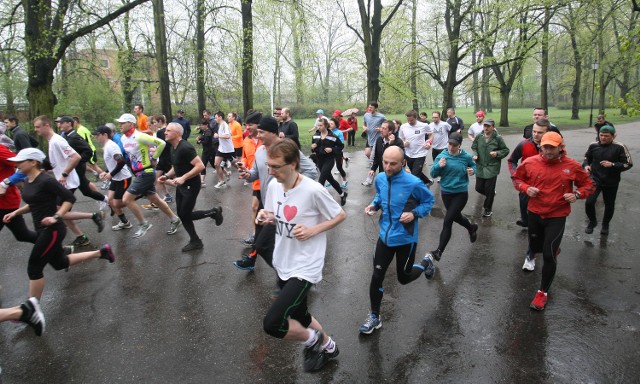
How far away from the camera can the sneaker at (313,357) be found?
3290 mm

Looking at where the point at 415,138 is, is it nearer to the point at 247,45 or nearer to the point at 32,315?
the point at 32,315

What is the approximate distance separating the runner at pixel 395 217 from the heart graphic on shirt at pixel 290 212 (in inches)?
41.4

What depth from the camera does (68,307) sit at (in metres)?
4.45

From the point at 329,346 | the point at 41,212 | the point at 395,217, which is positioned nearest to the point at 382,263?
the point at 395,217

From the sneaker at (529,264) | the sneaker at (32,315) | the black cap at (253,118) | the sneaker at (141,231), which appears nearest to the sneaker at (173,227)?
the sneaker at (141,231)

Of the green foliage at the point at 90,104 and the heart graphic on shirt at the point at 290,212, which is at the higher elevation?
the green foliage at the point at 90,104

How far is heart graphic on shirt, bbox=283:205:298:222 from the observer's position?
3061 mm

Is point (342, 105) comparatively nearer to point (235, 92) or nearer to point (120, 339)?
point (235, 92)

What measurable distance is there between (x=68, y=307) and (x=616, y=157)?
7.57m

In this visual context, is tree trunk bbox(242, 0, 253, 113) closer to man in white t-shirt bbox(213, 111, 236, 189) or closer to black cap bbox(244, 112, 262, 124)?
man in white t-shirt bbox(213, 111, 236, 189)

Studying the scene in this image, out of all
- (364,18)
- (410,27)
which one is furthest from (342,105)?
(364,18)

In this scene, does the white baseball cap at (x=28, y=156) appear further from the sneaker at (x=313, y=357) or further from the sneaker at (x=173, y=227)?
the sneaker at (x=313, y=357)

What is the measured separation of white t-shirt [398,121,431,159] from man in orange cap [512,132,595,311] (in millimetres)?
4833

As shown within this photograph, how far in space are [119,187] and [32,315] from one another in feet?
12.1
